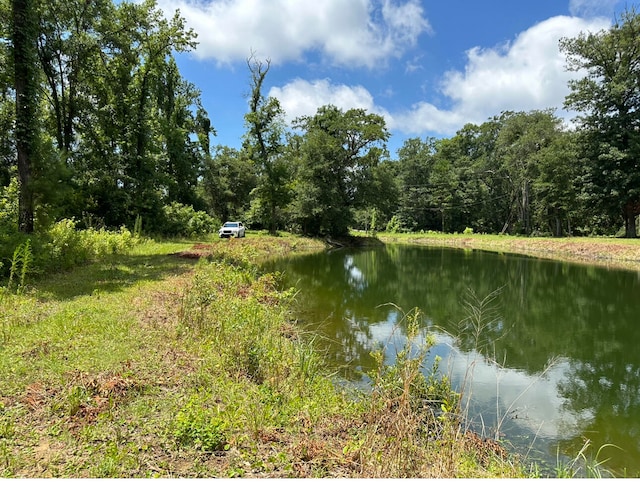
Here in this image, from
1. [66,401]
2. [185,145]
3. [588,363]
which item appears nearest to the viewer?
[66,401]

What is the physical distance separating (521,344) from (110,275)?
36.3 feet

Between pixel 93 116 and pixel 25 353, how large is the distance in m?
25.4

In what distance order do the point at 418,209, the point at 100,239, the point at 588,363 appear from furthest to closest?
the point at 418,209
the point at 100,239
the point at 588,363

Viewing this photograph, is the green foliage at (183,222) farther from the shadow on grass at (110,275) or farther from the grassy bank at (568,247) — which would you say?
the grassy bank at (568,247)

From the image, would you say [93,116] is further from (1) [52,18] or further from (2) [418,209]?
(2) [418,209]

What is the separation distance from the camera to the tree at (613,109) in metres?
31.5

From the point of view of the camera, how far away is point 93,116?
2577cm

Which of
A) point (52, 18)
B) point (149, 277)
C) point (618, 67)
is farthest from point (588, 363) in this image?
point (618, 67)

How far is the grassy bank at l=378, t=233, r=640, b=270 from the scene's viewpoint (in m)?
25.6

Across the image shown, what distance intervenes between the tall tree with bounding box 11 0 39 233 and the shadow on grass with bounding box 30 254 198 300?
231 centimetres

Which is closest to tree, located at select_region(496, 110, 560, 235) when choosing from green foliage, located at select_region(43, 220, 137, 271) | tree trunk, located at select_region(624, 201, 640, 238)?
tree trunk, located at select_region(624, 201, 640, 238)

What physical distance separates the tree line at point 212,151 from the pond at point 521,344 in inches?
383

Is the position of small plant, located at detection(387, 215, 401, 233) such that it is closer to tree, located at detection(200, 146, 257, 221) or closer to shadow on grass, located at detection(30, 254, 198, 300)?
tree, located at detection(200, 146, 257, 221)

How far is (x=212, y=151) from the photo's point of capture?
5031 centimetres
